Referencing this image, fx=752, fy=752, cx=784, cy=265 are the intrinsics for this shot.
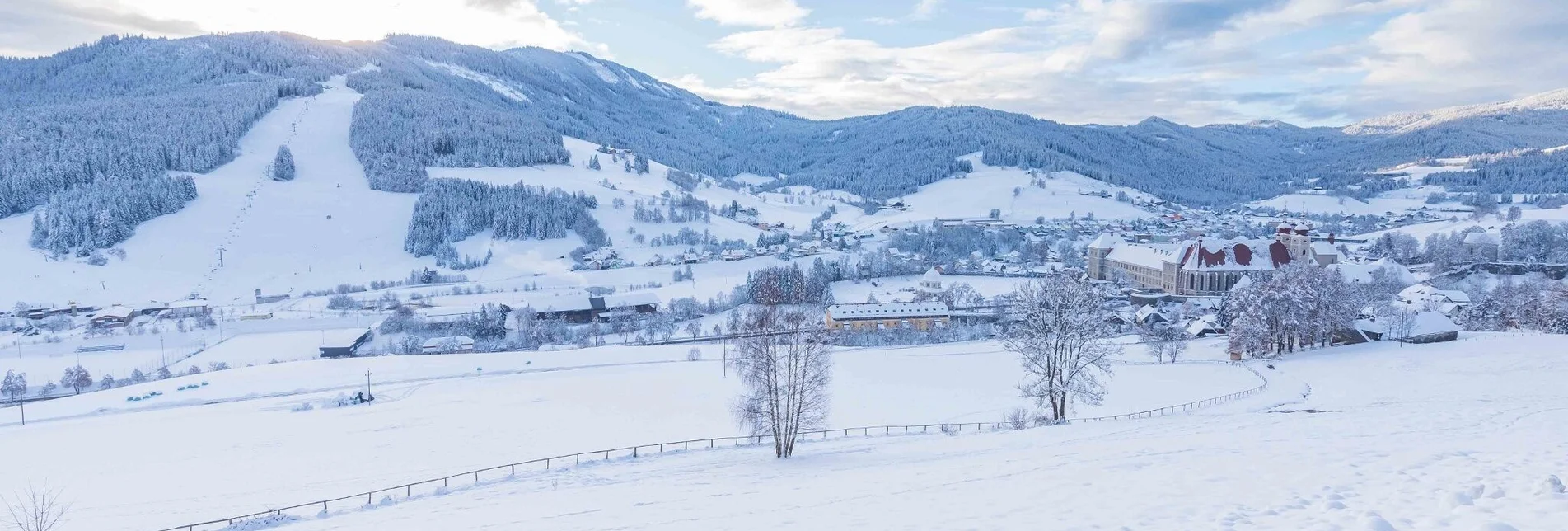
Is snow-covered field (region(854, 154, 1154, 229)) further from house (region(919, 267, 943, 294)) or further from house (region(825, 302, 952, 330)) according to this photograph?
house (region(825, 302, 952, 330))

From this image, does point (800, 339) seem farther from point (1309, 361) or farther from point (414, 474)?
point (1309, 361)

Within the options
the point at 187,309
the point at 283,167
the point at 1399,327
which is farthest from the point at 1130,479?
the point at 283,167

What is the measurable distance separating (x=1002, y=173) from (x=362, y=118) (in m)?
121

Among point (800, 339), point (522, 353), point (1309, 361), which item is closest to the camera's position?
point (800, 339)

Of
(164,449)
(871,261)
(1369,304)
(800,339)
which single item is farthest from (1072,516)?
(871,261)

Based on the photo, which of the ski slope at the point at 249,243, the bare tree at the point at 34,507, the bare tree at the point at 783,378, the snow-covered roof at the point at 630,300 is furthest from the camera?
the ski slope at the point at 249,243

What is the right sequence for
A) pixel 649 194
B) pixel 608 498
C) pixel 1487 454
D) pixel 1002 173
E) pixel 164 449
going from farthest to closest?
1. pixel 1002 173
2. pixel 649 194
3. pixel 164 449
4. pixel 608 498
5. pixel 1487 454

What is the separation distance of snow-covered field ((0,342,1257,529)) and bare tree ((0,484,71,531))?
0.47 m

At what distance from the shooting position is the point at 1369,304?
148ft

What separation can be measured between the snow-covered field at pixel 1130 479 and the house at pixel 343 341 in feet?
96.1

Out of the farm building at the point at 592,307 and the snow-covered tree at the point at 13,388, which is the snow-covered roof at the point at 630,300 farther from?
the snow-covered tree at the point at 13,388

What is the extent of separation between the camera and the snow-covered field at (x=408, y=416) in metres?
20.1

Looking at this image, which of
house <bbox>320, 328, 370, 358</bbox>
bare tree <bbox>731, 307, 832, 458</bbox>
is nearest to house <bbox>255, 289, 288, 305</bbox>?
house <bbox>320, 328, 370, 358</bbox>

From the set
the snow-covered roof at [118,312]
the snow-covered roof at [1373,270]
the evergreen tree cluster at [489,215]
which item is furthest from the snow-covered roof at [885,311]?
the snow-covered roof at [118,312]
